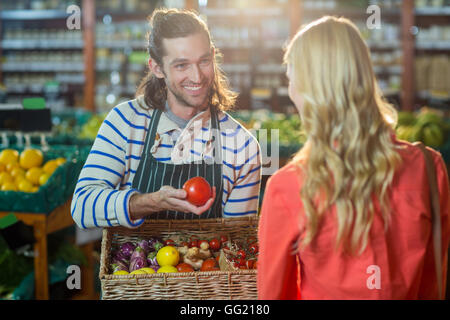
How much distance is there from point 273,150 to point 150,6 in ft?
15.7

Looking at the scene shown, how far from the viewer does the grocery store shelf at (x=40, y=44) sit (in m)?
6.81

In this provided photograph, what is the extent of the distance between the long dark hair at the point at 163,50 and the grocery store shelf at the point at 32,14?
563 centimetres

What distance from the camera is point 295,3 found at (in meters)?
5.74

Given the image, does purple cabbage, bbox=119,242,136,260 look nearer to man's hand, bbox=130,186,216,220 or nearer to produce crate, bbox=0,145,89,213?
man's hand, bbox=130,186,216,220

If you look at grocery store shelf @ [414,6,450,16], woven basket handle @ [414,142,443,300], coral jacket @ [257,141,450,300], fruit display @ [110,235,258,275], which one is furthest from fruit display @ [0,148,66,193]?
grocery store shelf @ [414,6,450,16]

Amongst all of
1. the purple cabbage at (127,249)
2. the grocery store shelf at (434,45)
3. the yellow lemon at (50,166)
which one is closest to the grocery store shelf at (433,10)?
the grocery store shelf at (434,45)

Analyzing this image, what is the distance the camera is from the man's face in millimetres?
1607

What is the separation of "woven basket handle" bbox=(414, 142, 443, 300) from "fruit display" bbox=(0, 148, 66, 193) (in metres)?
1.99

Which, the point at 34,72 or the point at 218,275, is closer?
the point at 218,275

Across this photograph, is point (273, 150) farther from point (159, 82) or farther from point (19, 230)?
point (19, 230)

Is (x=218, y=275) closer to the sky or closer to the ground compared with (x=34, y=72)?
closer to the ground

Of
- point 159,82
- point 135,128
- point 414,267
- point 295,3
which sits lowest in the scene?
point 414,267

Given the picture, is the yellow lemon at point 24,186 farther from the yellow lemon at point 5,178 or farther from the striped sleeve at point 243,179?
the striped sleeve at point 243,179
